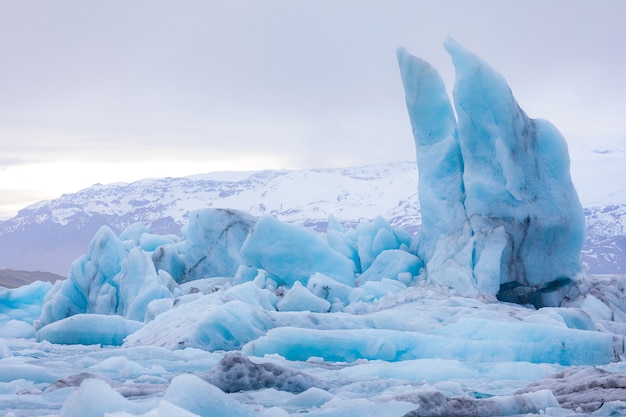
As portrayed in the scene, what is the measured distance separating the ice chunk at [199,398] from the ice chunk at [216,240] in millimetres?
15597

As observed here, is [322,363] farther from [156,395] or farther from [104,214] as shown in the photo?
[104,214]

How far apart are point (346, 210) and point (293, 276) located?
418 feet

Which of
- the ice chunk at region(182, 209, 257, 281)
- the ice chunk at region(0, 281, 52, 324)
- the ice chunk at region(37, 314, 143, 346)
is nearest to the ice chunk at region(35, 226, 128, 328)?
the ice chunk at region(0, 281, 52, 324)

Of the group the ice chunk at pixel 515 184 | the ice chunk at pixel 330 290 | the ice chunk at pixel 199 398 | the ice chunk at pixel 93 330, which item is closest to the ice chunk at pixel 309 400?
the ice chunk at pixel 199 398

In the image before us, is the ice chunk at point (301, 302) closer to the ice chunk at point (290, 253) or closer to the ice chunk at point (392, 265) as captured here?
the ice chunk at point (290, 253)

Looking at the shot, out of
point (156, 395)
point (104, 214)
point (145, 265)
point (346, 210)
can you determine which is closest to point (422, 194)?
point (145, 265)

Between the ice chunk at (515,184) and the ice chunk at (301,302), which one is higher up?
the ice chunk at (515,184)

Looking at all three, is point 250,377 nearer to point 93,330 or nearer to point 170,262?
point 93,330

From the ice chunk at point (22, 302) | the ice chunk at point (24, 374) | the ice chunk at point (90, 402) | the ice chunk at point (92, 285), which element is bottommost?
the ice chunk at point (22, 302)

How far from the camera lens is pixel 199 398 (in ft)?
12.4

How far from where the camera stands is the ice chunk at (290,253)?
17.6 metres

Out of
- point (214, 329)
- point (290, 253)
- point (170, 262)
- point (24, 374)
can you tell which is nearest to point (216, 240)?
point (170, 262)

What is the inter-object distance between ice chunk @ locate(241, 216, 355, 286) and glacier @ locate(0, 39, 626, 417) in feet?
0.12

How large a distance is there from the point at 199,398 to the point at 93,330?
9.88 metres
